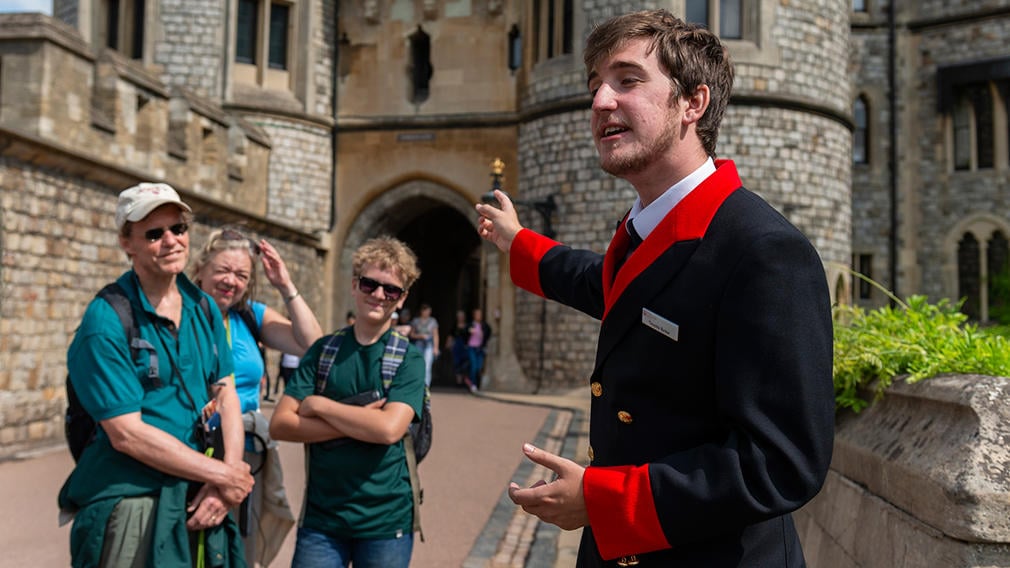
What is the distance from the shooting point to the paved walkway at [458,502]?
4762 millimetres

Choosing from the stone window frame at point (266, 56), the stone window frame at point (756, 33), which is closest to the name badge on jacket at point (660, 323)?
the stone window frame at point (756, 33)

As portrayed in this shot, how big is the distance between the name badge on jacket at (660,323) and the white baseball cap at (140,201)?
157cm

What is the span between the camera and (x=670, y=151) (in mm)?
1554

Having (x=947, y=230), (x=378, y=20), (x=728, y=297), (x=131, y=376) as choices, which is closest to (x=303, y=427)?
(x=131, y=376)

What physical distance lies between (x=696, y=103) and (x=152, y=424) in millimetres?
1703

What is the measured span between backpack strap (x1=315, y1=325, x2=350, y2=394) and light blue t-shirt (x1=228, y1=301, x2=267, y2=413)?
2.09 feet

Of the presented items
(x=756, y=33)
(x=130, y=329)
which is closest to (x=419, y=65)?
(x=756, y=33)

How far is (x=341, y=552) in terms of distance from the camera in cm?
286

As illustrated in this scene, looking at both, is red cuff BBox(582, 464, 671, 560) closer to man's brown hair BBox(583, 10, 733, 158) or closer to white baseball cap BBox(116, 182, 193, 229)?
man's brown hair BBox(583, 10, 733, 158)

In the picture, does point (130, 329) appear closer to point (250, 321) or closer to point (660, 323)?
point (250, 321)

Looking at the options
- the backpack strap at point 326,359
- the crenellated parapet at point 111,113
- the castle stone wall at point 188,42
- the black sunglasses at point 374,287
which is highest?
the castle stone wall at point 188,42

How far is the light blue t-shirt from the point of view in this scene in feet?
11.6

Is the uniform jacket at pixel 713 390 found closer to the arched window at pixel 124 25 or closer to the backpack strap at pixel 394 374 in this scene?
the backpack strap at pixel 394 374

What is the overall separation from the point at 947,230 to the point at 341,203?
12.7 m
